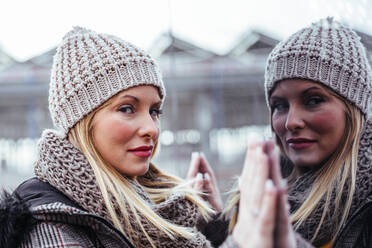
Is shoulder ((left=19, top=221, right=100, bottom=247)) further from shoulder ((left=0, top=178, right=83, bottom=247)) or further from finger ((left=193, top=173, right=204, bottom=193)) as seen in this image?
finger ((left=193, top=173, right=204, bottom=193))

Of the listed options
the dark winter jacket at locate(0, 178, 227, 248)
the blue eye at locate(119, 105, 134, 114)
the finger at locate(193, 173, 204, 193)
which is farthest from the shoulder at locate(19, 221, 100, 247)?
the finger at locate(193, 173, 204, 193)

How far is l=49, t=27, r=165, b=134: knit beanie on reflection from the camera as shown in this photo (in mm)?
1075

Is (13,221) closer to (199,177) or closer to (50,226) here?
(50,226)

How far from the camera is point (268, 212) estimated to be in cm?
59

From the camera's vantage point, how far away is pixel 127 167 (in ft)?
3.57

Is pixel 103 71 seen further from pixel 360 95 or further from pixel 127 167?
pixel 360 95

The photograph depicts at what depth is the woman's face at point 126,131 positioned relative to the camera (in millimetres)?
1063

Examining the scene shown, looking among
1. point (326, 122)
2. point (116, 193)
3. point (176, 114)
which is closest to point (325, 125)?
point (326, 122)

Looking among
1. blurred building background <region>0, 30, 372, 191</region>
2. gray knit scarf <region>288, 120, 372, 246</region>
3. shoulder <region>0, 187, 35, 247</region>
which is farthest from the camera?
blurred building background <region>0, 30, 372, 191</region>

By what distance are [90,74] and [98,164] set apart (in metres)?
0.26

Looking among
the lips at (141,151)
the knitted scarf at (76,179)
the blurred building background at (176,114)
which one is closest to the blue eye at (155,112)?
the lips at (141,151)

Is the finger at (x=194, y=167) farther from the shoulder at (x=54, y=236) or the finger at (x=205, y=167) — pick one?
the shoulder at (x=54, y=236)

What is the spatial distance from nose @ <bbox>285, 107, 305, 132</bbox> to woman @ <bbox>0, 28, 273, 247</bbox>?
392mm

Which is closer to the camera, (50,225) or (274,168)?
(274,168)
